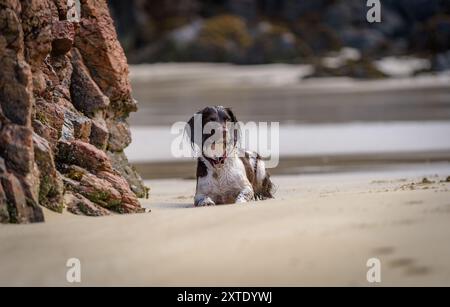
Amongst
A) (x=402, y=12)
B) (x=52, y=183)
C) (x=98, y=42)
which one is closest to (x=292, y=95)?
(x=98, y=42)

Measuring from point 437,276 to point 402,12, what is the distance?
5986 centimetres

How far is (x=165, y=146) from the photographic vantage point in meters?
18.1

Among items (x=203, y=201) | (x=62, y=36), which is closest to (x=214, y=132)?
(x=203, y=201)

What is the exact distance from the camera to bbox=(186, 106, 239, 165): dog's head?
912 cm

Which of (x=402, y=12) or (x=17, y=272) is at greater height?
(x=402, y=12)

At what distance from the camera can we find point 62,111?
8664 mm

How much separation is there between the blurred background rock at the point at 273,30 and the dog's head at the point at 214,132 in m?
35.7

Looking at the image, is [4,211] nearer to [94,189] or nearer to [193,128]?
[94,189]

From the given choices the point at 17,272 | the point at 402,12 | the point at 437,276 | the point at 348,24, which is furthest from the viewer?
the point at 402,12

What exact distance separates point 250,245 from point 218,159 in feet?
11.0

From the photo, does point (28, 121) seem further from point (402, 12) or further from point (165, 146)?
point (402, 12)

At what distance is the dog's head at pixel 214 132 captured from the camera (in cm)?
912

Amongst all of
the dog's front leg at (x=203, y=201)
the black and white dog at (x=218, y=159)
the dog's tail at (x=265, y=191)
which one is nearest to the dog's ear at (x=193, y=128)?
the black and white dog at (x=218, y=159)

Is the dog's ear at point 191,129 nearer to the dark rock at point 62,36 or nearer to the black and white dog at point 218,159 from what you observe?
the black and white dog at point 218,159
